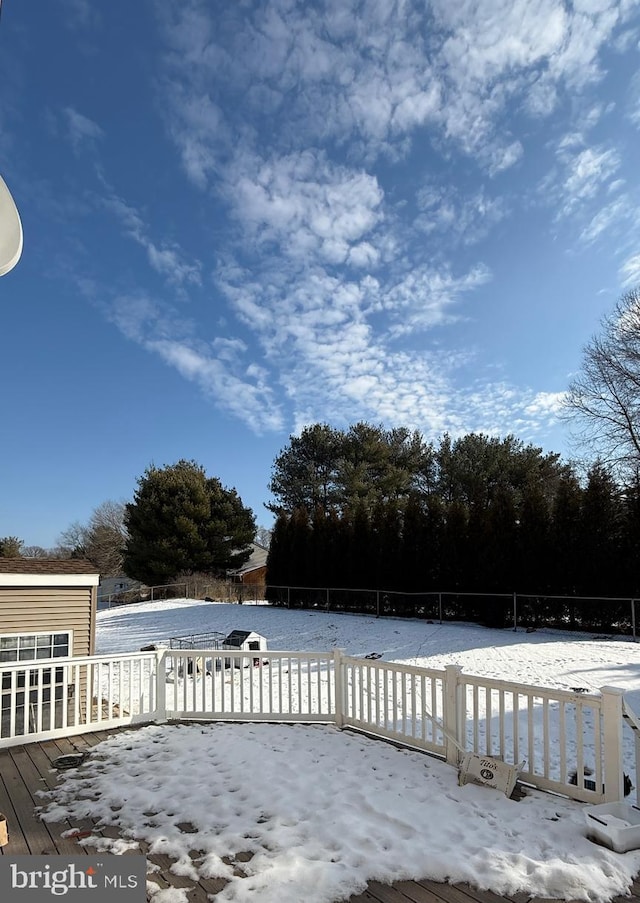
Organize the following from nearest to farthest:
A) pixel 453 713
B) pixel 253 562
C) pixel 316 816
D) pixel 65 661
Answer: pixel 316 816, pixel 453 713, pixel 65 661, pixel 253 562

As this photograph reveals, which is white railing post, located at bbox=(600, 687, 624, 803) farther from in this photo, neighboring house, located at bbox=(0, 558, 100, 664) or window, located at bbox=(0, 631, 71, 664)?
neighboring house, located at bbox=(0, 558, 100, 664)

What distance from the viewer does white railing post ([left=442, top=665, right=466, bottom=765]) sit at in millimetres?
3836

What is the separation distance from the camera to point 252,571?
30.1 m

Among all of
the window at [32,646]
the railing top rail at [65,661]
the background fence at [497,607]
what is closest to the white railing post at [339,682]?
the railing top rail at [65,661]

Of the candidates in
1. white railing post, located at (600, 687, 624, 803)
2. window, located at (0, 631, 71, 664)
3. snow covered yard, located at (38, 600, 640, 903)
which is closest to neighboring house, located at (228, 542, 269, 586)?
window, located at (0, 631, 71, 664)

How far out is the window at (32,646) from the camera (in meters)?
8.14

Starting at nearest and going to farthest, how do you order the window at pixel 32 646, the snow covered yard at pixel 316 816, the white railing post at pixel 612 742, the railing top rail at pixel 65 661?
the snow covered yard at pixel 316 816, the white railing post at pixel 612 742, the railing top rail at pixel 65 661, the window at pixel 32 646

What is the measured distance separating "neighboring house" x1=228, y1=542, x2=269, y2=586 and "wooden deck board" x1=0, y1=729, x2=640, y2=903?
23.2m

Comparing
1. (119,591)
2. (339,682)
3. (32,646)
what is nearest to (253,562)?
(119,591)

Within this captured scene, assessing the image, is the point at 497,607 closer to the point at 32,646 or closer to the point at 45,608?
the point at 45,608

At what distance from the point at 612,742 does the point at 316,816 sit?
5.95 ft

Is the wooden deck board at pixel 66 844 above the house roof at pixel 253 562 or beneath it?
above

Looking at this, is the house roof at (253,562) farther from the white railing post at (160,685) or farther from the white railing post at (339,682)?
the white railing post at (339,682)

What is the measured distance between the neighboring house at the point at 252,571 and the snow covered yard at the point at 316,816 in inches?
910
